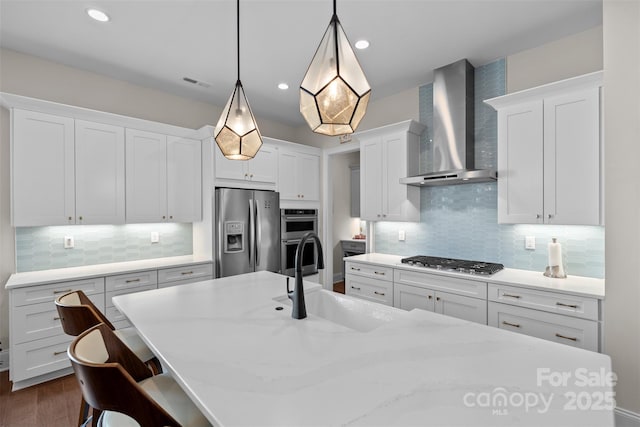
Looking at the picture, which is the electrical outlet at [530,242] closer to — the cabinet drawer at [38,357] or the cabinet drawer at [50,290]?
the cabinet drawer at [50,290]

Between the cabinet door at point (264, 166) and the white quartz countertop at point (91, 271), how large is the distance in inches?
46.7

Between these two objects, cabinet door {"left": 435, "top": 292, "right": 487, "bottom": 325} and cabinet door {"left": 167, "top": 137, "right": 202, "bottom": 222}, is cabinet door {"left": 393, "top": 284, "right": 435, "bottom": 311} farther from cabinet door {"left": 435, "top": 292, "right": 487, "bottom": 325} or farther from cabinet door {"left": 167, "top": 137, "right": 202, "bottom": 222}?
cabinet door {"left": 167, "top": 137, "right": 202, "bottom": 222}

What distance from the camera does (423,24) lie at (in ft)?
8.18

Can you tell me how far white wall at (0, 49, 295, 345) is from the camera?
9.21 ft

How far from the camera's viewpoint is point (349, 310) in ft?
6.07

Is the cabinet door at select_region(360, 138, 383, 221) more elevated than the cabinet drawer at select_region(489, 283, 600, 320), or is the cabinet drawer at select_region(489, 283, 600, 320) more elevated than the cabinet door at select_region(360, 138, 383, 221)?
the cabinet door at select_region(360, 138, 383, 221)

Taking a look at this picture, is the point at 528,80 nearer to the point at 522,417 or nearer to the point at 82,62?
the point at 522,417

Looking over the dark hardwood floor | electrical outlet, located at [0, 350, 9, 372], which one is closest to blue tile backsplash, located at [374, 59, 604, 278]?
the dark hardwood floor

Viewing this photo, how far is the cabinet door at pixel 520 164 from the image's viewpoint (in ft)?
8.45

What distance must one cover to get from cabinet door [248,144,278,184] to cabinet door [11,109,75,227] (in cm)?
177

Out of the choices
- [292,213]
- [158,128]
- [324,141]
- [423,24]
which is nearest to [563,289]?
[423,24]

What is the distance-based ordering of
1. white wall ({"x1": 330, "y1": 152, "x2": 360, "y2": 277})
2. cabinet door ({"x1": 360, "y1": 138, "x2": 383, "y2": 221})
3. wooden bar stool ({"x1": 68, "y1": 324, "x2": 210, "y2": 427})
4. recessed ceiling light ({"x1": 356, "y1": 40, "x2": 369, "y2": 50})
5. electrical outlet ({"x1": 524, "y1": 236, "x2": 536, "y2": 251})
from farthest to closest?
white wall ({"x1": 330, "y1": 152, "x2": 360, "y2": 277}), cabinet door ({"x1": 360, "y1": 138, "x2": 383, "y2": 221}), electrical outlet ({"x1": 524, "y1": 236, "x2": 536, "y2": 251}), recessed ceiling light ({"x1": 356, "y1": 40, "x2": 369, "y2": 50}), wooden bar stool ({"x1": 68, "y1": 324, "x2": 210, "y2": 427})

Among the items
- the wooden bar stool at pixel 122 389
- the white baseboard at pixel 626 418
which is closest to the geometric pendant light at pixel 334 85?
the wooden bar stool at pixel 122 389

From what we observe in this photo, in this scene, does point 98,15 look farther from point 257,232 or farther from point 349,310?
point 349,310
